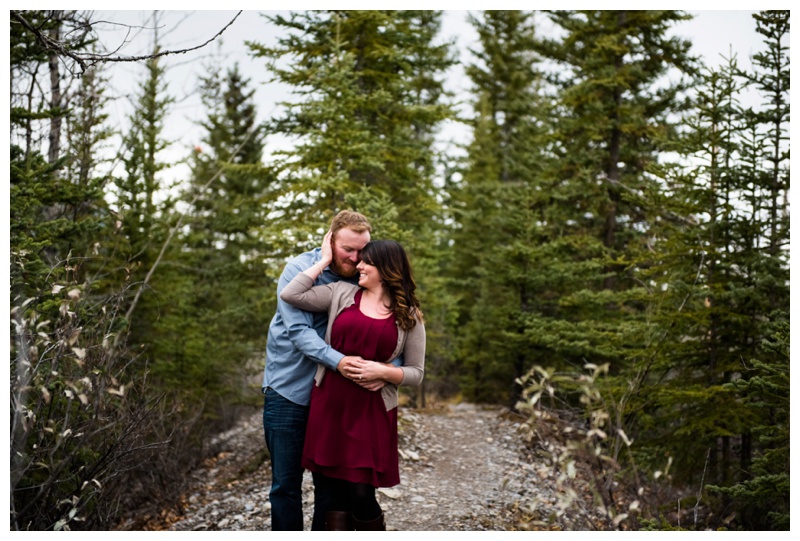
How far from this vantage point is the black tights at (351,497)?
4020 mm

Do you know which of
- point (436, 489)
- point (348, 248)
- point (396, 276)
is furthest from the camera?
point (436, 489)

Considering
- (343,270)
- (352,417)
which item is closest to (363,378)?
(352,417)

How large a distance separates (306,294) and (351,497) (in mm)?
1363

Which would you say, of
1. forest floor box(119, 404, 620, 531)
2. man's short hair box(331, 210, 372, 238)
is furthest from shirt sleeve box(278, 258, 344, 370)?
forest floor box(119, 404, 620, 531)

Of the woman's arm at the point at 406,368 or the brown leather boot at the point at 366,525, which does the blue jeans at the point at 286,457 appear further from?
Result: the woman's arm at the point at 406,368

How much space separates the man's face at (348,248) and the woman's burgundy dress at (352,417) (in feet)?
1.01

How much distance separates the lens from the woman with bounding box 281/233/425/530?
3.98 m

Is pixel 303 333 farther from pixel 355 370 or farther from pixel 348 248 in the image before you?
pixel 348 248

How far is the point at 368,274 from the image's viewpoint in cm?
402

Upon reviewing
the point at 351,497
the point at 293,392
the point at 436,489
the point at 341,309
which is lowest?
the point at 436,489

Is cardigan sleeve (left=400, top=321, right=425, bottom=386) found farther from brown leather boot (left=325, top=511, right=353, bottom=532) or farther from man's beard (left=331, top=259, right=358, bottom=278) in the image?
brown leather boot (left=325, top=511, right=353, bottom=532)

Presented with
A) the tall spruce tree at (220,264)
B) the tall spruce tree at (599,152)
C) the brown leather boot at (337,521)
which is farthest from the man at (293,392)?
the tall spruce tree at (599,152)

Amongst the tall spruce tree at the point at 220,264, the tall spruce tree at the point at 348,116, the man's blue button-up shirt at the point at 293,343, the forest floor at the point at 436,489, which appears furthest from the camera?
the tall spruce tree at the point at 220,264

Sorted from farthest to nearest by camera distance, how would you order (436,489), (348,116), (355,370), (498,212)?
(498,212)
(348,116)
(436,489)
(355,370)
